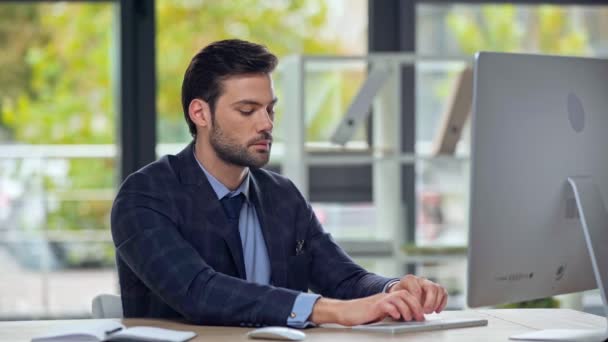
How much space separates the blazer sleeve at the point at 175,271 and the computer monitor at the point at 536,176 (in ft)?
1.41

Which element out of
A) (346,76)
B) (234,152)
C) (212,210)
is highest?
(346,76)

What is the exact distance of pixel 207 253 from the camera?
7.89 ft

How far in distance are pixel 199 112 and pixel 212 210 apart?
268 mm

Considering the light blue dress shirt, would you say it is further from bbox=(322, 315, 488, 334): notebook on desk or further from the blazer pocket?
bbox=(322, 315, 488, 334): notebook on desk

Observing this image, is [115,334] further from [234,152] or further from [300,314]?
[234,152]

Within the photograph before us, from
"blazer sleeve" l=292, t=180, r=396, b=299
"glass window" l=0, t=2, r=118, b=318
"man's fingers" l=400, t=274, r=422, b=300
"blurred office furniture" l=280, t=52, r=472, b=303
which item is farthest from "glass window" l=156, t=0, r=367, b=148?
"man's fingers" l=400, t=274, r=422, b=300

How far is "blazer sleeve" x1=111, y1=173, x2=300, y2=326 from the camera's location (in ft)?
7.04

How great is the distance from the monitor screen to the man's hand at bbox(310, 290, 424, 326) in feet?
0.80

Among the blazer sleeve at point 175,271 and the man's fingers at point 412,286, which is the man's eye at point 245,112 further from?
the man's fingers at point 412,286

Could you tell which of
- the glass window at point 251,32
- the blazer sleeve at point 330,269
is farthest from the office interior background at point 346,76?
the blazer sleeve at point 330,269

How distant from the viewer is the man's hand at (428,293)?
2225 mm

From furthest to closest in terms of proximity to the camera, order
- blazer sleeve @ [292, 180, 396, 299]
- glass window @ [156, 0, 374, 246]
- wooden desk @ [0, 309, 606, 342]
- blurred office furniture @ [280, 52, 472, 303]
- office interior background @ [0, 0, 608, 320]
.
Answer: glass window @ [156, 0, 374, 246] < office interior background @ [0, 0, 608, 320] < blurred office furniture @ [280, 52, 472, 303] < blazer sleeve @ [292, 180, 396, 299] < wooden desk @ [0, 309, 606, 342]

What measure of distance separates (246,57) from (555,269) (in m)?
0.89

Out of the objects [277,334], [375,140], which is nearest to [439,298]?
[277,334]
